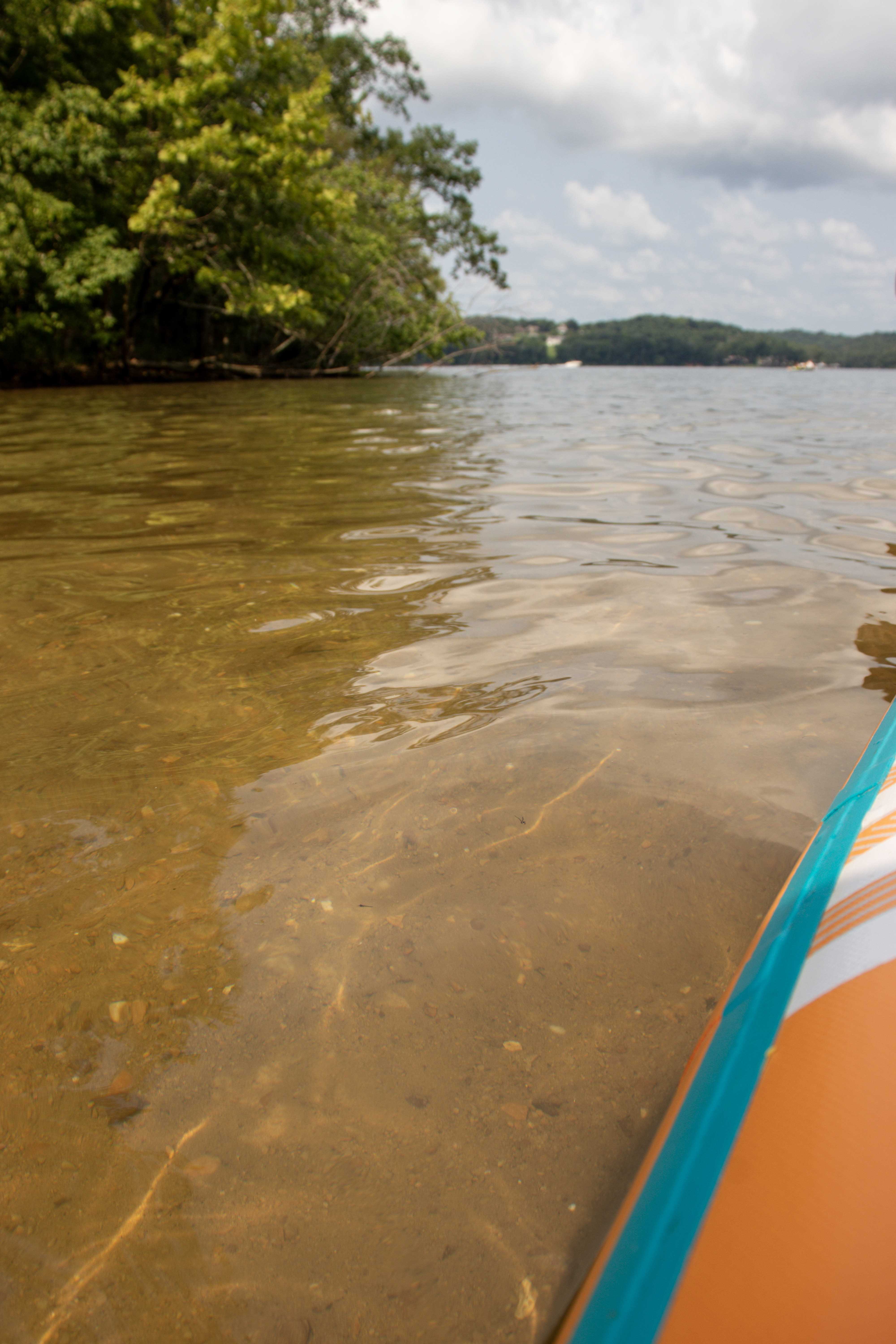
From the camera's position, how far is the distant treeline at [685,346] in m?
61.4

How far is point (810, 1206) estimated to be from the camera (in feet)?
2.25

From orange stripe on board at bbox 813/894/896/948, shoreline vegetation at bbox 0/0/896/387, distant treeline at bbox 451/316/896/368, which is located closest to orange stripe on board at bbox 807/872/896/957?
orange stripe on board at bbox 813/894/896/948

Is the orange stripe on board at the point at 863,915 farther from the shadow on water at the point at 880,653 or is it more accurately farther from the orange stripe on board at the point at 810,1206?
the shadow on water at the point at 880,653

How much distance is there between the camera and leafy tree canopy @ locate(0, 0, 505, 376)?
1316cm

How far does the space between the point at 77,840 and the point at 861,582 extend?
10.1ft

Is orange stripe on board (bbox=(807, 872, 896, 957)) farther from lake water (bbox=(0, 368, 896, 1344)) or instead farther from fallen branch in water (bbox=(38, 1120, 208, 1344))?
fallen branch in water (bbox=(38, 1120, 208, 1344))

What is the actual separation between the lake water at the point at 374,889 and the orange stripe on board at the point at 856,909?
308mm

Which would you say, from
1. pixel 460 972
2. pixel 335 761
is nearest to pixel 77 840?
pixel 335 761

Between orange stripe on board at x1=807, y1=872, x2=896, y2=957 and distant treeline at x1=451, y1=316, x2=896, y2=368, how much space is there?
195ft

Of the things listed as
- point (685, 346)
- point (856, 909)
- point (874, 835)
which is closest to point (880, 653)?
point (874, 835)

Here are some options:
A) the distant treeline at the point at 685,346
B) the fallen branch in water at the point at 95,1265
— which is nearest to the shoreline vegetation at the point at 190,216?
the fallen branch in water at the point at 95,1265

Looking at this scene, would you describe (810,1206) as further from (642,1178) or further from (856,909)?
(856,909)

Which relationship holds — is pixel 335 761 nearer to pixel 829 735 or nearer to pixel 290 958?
pixel 290 958

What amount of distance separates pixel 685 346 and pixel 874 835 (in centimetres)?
7768
